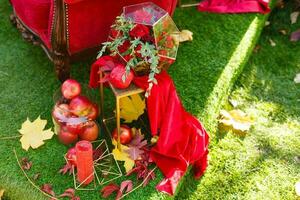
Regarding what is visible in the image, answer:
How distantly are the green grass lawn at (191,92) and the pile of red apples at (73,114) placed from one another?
12cm

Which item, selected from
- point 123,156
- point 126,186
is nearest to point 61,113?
point 123,156

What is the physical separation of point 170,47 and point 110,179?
2.33 feet

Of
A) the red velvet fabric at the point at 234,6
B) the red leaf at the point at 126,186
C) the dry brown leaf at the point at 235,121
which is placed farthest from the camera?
the red velvet fabric at the point at 234,6

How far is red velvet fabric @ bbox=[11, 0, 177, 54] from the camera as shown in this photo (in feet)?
7.15

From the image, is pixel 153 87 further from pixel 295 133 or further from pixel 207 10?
pixel 207 10

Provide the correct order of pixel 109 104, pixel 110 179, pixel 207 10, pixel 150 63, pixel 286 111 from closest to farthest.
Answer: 1. pixel 150 63
2. pixel 110 179
3. pixel 109 104
4. pixel 286 111
5. pixel 207 10

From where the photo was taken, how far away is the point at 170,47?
198 centimetres

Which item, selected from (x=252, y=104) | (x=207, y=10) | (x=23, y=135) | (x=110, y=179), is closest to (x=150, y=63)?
(x=110, y=179)

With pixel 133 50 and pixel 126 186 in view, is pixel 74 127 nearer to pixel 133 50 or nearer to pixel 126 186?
pixel 126 186

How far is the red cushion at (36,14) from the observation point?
7.32ft

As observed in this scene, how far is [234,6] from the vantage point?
126 inches

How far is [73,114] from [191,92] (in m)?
0.77

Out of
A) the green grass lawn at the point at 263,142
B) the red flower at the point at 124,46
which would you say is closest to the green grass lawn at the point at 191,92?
the green grass lawn at the point at 263,142

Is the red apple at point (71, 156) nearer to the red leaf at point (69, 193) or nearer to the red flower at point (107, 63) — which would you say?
the red leaf at point (69, 193)
